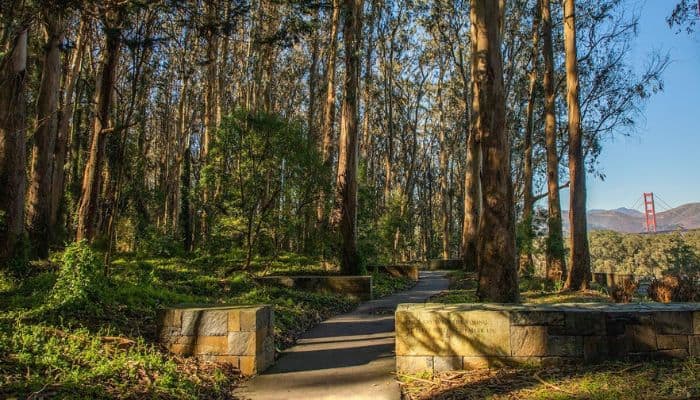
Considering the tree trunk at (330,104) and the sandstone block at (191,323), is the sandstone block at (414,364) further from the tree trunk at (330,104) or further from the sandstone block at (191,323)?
the tree trunk at (330,104)

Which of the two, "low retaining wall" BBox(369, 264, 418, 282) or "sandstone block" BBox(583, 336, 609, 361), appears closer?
"sandstone block" BBox(583, 336, 609, 361)

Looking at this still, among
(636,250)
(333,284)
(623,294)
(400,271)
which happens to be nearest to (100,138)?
(333,284)

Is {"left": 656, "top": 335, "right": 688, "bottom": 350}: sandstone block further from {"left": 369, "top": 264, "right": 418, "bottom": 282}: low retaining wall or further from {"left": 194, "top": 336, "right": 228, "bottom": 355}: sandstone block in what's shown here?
{"left": 369, "top": 264, "right": 418, "bottom": 282}: low retaining wall

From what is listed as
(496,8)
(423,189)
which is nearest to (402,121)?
(423,189)

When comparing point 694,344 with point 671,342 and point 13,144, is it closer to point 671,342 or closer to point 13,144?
point 671,342

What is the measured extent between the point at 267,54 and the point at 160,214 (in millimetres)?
14134

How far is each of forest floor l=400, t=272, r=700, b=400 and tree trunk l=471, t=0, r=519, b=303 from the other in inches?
129

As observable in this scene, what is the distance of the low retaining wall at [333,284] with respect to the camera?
43.6 ft

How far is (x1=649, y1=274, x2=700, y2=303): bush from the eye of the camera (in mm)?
11562

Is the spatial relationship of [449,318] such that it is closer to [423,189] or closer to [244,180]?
[244,180]

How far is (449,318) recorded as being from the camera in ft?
18.7

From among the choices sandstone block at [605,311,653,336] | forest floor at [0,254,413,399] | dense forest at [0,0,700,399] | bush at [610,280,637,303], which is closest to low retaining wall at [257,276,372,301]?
dense forest at [0,0,700,399]

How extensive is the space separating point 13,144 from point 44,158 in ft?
6.16

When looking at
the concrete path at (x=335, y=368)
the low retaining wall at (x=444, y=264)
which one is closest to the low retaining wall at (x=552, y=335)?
the concrete path at (x=335, y=368)
